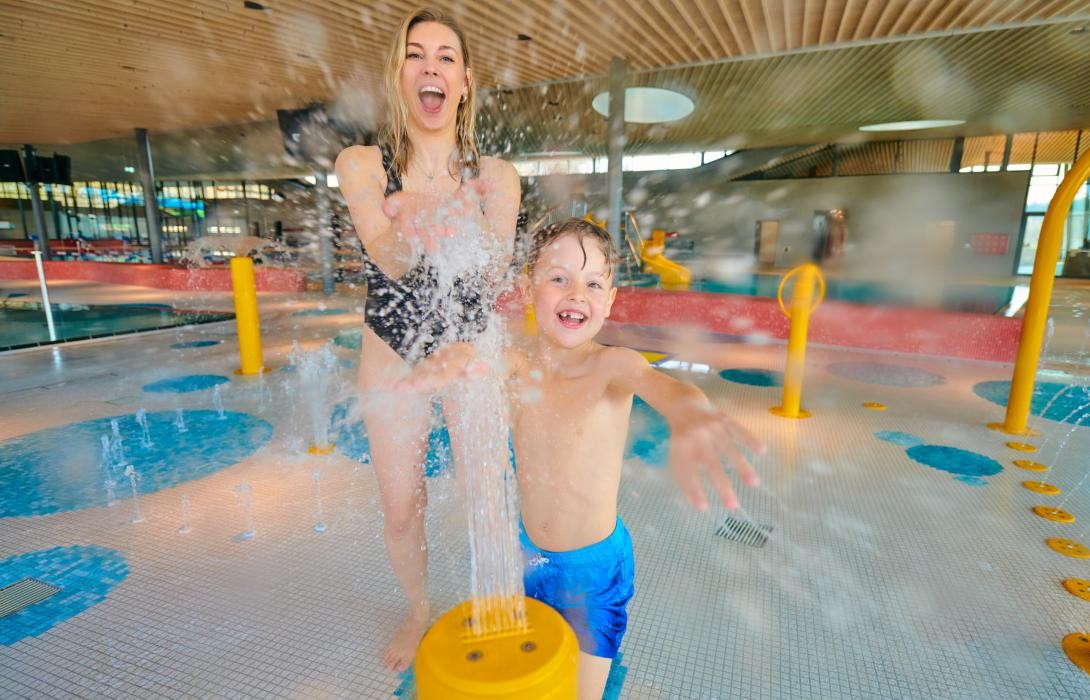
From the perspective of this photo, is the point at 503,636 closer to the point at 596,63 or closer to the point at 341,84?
the point at 596,63

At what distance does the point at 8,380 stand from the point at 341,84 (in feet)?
19.0

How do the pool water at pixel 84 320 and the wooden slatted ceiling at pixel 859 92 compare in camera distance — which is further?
the wooden slatted ceiling at pixel 859 92

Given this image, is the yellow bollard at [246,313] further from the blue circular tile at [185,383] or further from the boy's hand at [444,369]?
the boy's hand at [444,369]

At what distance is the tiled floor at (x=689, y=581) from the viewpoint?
159 centimetres

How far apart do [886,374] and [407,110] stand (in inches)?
195

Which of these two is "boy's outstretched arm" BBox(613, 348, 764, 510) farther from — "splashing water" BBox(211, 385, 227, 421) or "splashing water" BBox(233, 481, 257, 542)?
"splashing water" BBox(211, 385, 227, 421)

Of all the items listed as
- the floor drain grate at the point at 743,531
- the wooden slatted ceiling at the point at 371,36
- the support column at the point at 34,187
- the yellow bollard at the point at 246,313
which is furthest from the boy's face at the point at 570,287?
the support column at the point at 34,187

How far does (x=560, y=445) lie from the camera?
1.26 m

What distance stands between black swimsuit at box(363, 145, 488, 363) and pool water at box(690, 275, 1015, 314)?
821 centimetres

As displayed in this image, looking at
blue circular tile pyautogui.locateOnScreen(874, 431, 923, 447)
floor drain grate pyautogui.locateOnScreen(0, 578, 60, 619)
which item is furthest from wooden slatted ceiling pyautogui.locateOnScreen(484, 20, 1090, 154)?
floor drain grate pyautogui.locateOnScreen(0, 578, 60, 619)

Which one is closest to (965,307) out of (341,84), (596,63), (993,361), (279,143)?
(993,361)

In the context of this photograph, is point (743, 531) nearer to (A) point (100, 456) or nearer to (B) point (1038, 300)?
(B) point (1038, 300)

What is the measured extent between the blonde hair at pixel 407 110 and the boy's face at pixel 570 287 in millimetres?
489

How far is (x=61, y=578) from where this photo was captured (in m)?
2.06
